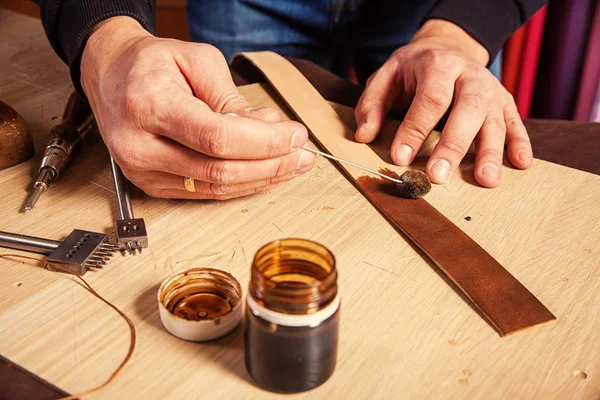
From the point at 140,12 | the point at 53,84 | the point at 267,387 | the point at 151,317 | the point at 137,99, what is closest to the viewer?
the point at 267,387

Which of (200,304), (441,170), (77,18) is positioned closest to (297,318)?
(200,304)

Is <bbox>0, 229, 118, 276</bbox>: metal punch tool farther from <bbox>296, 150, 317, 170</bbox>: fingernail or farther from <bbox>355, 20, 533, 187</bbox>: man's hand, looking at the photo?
<bbox>355, 20, 533, 187</bbox>: man's hand

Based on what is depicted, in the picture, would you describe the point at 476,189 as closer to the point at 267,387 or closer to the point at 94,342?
the point at 267,387

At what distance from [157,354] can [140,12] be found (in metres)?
0.72

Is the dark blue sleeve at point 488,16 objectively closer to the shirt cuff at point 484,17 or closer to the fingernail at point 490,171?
the shirt cuff at point 484,17

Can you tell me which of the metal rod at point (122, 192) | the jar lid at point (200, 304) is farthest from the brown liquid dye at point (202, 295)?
the metal rod at point (122, 192)

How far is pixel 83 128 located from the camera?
1194 mm

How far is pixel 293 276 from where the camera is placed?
695 millimetres

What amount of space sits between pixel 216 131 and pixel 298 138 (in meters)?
0.14

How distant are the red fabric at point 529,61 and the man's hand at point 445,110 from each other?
3.50 ft

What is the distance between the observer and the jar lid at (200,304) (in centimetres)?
74

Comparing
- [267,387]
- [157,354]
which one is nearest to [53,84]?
[157,354]

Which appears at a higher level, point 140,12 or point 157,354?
point 140,12

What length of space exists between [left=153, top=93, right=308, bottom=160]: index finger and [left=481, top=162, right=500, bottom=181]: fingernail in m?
0.41
